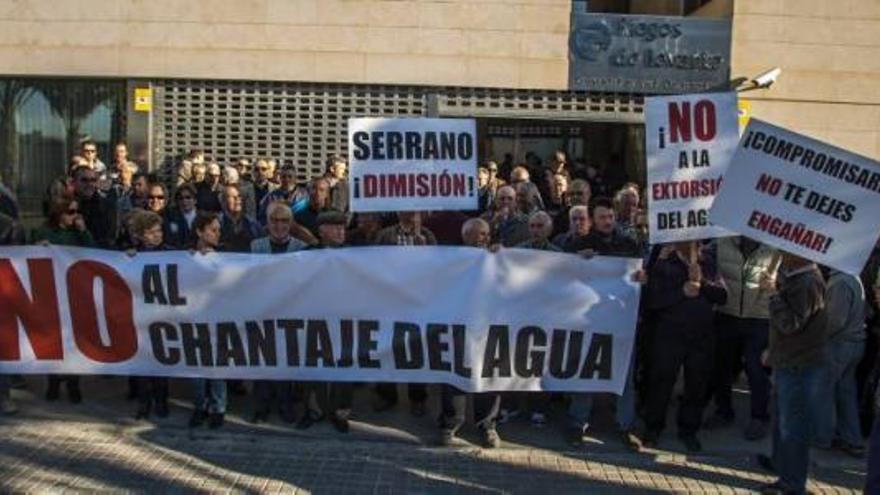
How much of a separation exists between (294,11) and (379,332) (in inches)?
299

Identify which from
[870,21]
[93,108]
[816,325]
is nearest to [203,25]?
[93,108]

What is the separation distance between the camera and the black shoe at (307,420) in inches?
281

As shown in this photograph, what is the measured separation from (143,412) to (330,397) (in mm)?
1370

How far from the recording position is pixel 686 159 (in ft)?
21.3

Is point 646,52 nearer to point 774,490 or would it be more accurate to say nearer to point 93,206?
point 93,206

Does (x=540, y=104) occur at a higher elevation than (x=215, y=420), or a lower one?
higher

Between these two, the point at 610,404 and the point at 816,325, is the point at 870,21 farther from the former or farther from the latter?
the point at 816,325

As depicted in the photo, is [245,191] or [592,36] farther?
[592,36]

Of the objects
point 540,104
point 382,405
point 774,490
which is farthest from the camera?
point 540,104

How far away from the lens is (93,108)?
13922 millimetres

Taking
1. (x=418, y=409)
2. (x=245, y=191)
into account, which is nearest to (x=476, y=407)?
(x=418, y=409)

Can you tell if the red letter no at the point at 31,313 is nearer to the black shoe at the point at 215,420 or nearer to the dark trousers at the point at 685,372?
the black shoe at the point at 215,420

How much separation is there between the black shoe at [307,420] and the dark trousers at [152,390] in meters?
1.02

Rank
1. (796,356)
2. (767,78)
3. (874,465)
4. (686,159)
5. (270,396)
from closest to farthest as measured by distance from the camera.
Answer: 1. (874,465)
2. (796,356)
3. (686,159)
4. (270,396)
5. (767,78)
